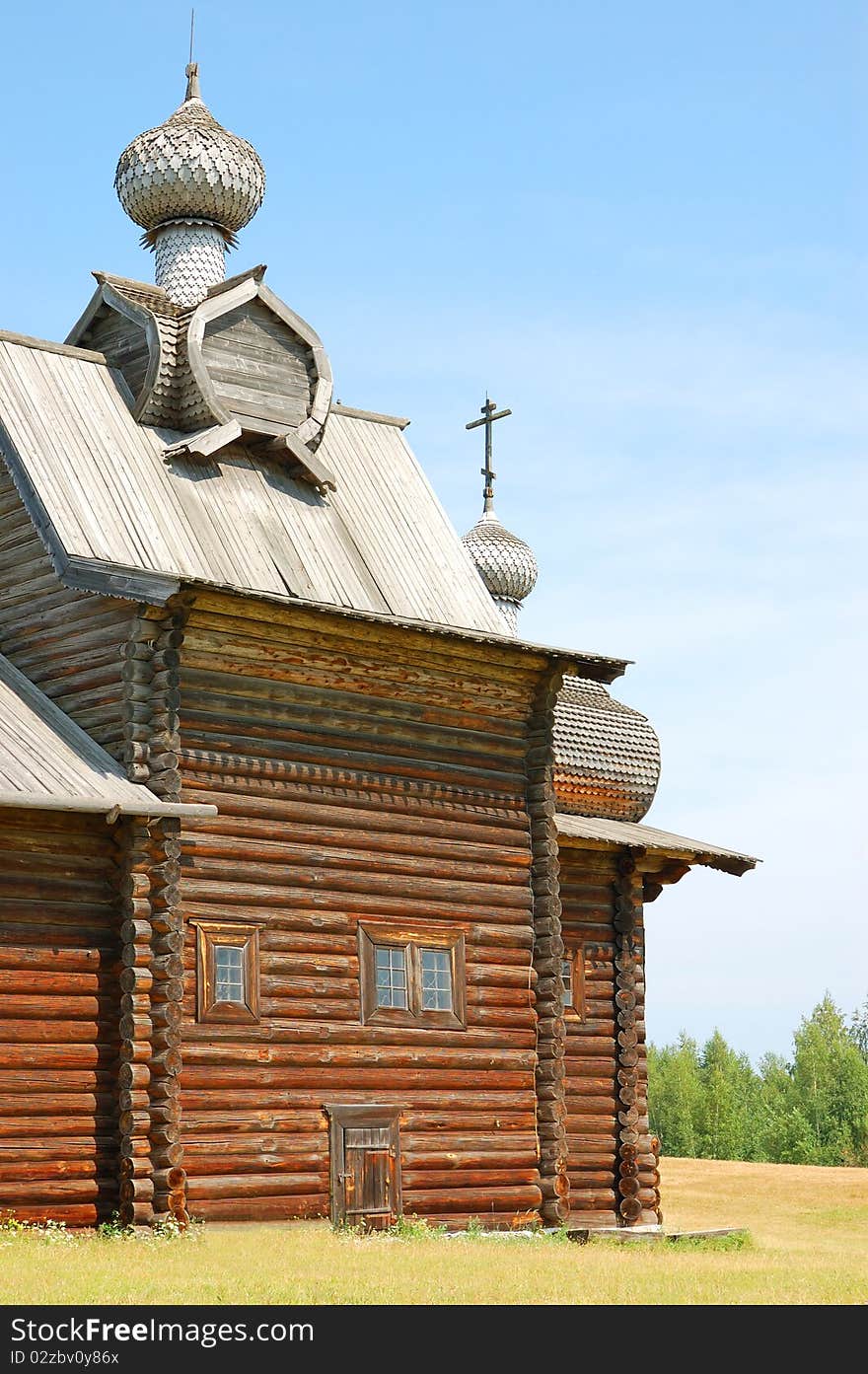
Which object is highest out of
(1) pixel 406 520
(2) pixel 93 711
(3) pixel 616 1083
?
(1) pixel 406 520

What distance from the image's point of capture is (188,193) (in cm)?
2370

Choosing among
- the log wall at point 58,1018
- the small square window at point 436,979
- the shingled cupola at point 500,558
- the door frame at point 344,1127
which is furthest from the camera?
the shingled cupola at point 500,558

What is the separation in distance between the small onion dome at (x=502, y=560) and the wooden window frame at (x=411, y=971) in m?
10.2

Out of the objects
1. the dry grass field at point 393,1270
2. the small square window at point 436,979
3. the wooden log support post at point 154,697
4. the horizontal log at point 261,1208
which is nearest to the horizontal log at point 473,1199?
the dry grass field at point 393,1270

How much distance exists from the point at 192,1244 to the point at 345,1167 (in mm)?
2753

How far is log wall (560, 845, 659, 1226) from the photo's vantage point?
23.5 meters

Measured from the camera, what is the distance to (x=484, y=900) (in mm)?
Answer: 20719

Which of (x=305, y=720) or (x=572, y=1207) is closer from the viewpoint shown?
(x=305, y=720)

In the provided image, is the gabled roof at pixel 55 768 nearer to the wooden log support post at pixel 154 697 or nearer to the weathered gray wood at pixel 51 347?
the wooden log support post at pixel 154 697

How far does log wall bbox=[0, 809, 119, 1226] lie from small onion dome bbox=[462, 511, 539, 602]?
13.0m

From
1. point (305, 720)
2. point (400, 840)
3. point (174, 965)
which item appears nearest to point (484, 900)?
point (400, 840)

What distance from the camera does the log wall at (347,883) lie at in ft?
59.4

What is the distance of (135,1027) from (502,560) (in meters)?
14.0

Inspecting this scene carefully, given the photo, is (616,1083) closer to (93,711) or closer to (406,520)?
(406,520)
